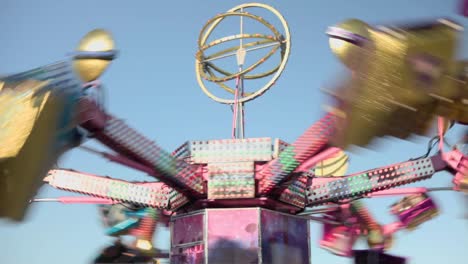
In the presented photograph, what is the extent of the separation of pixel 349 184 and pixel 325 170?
15.0ft

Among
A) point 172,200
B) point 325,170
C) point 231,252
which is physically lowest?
point 231,252

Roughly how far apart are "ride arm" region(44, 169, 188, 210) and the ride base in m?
0.73

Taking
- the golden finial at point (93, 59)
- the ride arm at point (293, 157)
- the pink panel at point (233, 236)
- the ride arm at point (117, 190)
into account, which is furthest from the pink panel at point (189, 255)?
the golden finial at point (93, 59)

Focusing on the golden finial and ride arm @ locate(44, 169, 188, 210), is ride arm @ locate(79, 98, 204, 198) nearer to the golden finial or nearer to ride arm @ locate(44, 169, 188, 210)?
the golden finial

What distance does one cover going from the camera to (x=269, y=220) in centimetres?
1518

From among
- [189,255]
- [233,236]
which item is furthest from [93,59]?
[189,255]

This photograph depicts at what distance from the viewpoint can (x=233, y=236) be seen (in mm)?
14898

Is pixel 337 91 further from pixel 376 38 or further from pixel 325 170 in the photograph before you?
pixel 325 170

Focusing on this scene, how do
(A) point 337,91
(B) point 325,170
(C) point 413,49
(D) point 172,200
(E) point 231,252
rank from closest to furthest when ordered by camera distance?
(C) point 413,49 → (A) point 337,91 → (E) point 231,252 → (D) point 172,200 → (B) point 325,170

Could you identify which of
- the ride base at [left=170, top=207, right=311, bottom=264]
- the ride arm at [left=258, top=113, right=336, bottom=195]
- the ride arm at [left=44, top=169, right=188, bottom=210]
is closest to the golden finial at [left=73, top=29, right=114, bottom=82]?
the ride arm at [left=258, top=113, right=336, bottom=195]

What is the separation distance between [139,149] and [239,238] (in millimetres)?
3587

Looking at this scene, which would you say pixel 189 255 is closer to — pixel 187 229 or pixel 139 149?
pixel 187 229

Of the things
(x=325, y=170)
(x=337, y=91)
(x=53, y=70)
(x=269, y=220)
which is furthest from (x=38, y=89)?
(x=325, y=170)

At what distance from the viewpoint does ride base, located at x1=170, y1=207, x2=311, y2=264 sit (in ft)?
48.4
